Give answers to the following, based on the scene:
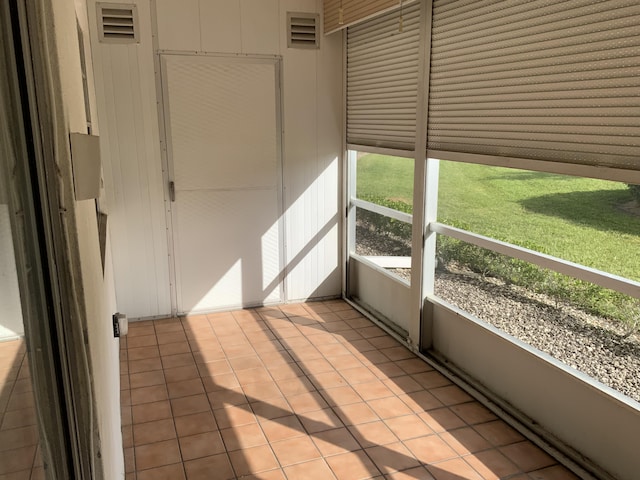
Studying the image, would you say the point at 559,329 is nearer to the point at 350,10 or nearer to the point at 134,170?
the point at 350,10

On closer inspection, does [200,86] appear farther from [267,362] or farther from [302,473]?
[302,473]

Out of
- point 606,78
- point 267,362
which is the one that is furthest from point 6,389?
point 267,362

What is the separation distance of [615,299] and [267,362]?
2.35 meters

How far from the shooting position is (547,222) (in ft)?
9.77

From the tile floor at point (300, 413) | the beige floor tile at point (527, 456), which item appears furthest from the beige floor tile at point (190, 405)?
the beige floor tile at point (527, 456)

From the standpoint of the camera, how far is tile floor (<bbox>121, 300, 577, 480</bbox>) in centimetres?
276

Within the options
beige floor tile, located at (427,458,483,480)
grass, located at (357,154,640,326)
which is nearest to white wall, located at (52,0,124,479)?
beige floor tile, located at (427,458,483,480)

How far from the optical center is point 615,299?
101 inches

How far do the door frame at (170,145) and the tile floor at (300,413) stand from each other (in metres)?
0.58

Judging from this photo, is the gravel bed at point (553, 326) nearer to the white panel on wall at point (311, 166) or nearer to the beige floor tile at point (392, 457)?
the beige floor tile at point (392, 457)

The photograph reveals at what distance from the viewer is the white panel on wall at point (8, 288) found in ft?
1.93

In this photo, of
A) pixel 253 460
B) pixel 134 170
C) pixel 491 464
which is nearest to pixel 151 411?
pixel 253 460

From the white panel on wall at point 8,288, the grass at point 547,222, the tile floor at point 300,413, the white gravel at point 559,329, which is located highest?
the white panel on wall at point 8,288

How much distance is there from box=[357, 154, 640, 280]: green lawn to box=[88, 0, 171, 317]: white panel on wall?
215 cm
